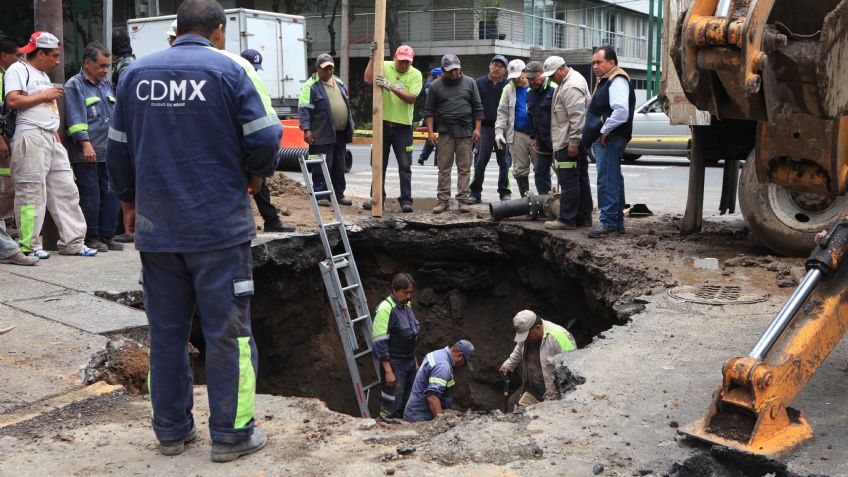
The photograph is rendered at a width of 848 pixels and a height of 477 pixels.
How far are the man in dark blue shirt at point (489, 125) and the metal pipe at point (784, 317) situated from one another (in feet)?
24.3

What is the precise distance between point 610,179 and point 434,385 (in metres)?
2.99

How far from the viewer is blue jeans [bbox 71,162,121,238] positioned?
8234 millimetres

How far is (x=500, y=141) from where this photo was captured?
1127cm

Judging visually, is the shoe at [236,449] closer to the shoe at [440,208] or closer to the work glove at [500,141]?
the shoe at [440,208]

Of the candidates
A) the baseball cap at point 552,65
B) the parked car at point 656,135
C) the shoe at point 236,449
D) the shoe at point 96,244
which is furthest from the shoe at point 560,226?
the parked car at point 656,135

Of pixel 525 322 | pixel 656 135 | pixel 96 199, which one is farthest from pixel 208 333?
pixel 656 135

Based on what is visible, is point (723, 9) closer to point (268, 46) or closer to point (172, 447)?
point (172, 447)

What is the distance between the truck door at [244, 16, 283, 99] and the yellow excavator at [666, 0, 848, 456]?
667 inches

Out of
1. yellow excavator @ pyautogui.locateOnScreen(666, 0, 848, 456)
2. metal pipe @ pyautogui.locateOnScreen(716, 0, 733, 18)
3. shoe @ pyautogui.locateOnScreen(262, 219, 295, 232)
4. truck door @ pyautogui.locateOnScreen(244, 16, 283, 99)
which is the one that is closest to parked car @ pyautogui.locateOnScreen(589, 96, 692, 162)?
truck door @ pyautogui.locateOnScreen(244, 16, 283, 99)

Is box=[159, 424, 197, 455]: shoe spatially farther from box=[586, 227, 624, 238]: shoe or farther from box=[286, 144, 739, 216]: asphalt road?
box=[286, 144, 739, 216]: asphalt road

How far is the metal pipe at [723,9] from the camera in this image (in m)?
3.18

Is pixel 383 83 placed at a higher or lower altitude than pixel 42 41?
lower

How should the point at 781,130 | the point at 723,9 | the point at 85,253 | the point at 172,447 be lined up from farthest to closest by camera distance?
the point at 85,253
the point at 172,447
the point at 781,130
the point at 723,9

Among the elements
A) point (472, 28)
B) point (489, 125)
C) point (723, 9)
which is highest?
point (472, 28)
